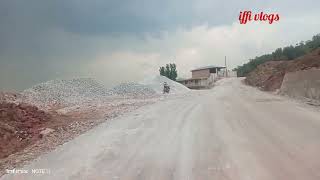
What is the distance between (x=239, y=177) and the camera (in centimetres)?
783

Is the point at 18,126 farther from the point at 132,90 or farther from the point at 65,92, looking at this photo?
the point at 132,90

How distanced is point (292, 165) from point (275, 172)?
0.67m

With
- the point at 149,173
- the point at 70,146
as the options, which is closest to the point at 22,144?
the point at 70,146

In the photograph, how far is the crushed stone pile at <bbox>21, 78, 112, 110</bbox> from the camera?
32094 mm

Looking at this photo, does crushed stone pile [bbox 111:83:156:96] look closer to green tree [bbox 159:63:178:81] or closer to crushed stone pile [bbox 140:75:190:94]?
crushed stone pile [bbox 140:75:190:94]

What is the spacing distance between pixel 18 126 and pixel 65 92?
18.9 meters

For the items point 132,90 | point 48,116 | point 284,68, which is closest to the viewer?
point 48,116

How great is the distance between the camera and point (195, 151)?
10.0 m

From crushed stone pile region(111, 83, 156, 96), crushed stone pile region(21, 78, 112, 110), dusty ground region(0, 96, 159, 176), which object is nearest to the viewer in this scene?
dusty ground region(0, 96, 159, 176)

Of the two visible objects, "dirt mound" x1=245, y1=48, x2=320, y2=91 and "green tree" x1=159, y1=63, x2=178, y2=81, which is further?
"green tree" x1=159, y1=63, x2=178, y2=81

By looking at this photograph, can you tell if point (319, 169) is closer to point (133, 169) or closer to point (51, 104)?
point (133, 169)

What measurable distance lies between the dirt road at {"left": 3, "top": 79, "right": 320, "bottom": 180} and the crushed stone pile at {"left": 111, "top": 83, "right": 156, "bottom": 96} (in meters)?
23.4

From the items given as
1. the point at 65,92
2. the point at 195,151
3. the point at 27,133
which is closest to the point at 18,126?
the point at 27,133

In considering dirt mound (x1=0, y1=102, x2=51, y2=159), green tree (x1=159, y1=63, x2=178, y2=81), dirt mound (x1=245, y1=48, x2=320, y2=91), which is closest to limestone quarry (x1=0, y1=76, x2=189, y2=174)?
dirt mound (x1=0, y1=102, x2=51, y2=159)
